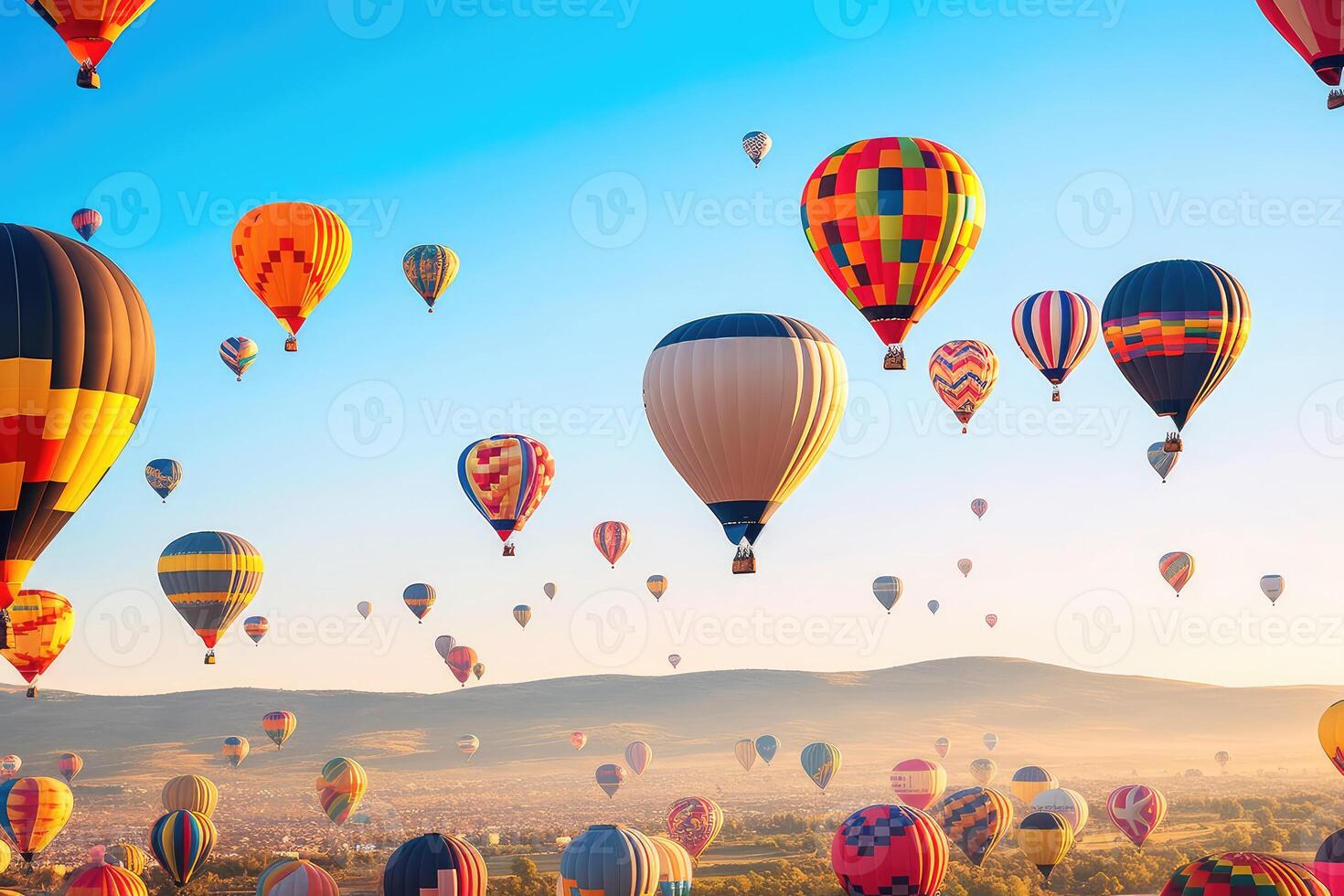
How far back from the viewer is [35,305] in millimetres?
26312

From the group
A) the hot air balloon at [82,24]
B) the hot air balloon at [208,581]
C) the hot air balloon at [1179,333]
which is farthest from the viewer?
the hot air balloon at [208,581]

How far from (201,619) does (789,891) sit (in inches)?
785

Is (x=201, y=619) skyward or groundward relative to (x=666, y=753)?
skyward

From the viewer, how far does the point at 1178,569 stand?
70125 mm

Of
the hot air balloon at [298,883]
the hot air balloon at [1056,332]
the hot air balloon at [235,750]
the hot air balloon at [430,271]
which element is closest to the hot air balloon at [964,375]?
the hot air balloon at [1056,332]

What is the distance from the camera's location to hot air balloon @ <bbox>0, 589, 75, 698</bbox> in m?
45.2

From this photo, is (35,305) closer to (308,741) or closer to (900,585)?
(900,585)

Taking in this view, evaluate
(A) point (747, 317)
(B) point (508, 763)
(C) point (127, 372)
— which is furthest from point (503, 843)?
(B) point (508, 763)

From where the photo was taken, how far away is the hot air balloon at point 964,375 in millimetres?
51125

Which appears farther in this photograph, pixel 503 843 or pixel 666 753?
pixel 666 753

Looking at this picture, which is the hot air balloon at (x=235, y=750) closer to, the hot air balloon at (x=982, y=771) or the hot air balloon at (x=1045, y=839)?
the hot air balloon at (x=982, y=771)

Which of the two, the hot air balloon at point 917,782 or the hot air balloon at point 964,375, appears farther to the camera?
the hot air balloon at point 917,782

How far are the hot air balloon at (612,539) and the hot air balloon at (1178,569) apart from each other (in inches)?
884

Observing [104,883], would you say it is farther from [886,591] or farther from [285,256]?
→ [886,591]
